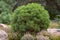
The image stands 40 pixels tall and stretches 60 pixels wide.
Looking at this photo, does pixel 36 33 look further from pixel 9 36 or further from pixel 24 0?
pixel 24 0

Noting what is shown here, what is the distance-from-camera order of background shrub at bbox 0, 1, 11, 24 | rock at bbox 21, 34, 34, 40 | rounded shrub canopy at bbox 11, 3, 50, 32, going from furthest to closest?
background shrub at bbox 0, 1, 11, 24, rounded shrub canopy at bbox 11, 3, 50, 32, rock at bbox 21, 34, 34, 40

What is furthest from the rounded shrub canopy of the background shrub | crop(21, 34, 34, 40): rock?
the background shrub

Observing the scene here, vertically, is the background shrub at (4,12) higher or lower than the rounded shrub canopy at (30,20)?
lower

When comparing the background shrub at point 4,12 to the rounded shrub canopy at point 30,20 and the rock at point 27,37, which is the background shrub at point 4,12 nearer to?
the rounded shrub canopy at point 30,20

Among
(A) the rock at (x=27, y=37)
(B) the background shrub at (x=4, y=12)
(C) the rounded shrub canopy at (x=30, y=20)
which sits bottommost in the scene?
(B) the background shrub at (x=4, y=12)

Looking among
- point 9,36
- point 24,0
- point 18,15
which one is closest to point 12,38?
point 9,36

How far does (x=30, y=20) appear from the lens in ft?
29.9

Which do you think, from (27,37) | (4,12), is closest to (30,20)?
(27,37)

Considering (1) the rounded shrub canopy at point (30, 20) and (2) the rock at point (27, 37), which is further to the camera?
(1) the rounded shrub canopy at point (30, 20)

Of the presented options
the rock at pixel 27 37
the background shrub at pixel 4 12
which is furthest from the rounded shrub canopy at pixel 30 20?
the background shrub at pixel 4 12

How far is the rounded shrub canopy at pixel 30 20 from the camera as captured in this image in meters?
9.04

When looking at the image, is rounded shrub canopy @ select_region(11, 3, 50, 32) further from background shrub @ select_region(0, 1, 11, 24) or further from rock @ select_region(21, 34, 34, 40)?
background shrub @ select_region(0, 1, 11, 24)

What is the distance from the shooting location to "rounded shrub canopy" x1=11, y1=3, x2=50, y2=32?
29.7ft

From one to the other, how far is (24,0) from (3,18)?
14.0 ft
